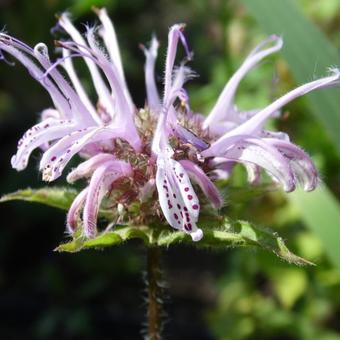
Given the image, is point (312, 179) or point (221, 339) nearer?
point (312, 179)

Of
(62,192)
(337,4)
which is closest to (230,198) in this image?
(62,192)

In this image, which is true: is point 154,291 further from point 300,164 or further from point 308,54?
point 308,54

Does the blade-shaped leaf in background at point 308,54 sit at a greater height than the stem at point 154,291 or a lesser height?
greater

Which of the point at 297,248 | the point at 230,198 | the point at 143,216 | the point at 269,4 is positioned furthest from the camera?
the point at 297,248

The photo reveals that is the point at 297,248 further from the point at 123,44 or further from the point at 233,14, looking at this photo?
the point at 123,44

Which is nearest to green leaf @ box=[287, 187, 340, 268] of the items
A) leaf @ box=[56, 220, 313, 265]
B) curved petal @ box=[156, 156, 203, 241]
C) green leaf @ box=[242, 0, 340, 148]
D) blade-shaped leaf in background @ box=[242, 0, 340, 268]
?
blade-shaped leaf in background @ box=[242, 0, 340, 268]

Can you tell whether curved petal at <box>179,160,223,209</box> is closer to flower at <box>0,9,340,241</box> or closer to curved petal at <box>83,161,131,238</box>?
flower at <box>0,9,340,241</box>

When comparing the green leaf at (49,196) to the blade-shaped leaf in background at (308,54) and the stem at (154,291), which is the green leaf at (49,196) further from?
the blade-shaped leaf in background at (308,54)

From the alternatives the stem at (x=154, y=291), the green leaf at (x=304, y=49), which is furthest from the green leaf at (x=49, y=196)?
the green leaf at (x=304, y=49)
